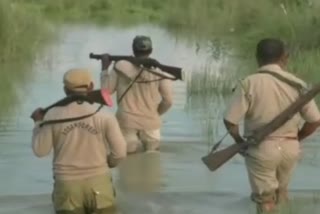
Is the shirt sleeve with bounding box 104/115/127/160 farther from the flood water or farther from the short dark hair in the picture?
the flood water

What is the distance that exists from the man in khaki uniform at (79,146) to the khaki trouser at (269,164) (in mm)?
1048

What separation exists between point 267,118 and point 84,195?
4.79ft

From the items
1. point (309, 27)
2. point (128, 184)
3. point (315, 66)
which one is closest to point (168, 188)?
point (128, 184)

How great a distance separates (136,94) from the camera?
11930mm

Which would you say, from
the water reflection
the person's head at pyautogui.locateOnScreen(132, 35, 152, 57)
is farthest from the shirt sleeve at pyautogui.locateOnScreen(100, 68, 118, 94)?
the water reflection

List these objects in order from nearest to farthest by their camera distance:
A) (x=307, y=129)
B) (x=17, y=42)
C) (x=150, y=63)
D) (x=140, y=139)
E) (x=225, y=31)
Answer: (x=307, y=129) → (x=150, y=63) → (x=140, y=139) → (x=17, y=42) → (x=225, y=31)

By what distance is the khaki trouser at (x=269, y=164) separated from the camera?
859 centimetres

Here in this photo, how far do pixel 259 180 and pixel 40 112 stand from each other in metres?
1.68

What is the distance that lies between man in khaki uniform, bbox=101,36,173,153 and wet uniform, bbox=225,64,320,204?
3.28 m

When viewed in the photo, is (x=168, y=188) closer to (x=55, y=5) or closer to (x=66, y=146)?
(x=66, y=146)

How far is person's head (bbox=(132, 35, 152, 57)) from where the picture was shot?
11.7 metres

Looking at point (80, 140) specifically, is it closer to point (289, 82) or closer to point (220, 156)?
point (220, 156)

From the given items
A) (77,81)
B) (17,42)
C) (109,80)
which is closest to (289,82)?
(77,81)

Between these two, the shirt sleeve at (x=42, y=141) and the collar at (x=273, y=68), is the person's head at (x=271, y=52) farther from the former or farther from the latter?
the shirt sleeve at (x=42, y=141)
